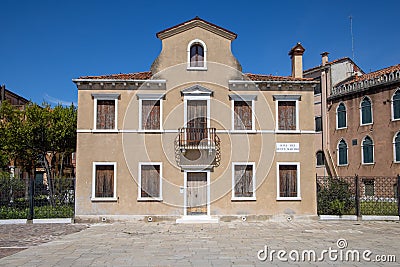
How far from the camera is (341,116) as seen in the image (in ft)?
122

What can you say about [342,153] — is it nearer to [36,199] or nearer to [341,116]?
[341,116]

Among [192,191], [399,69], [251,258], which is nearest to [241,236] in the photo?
[251,258]

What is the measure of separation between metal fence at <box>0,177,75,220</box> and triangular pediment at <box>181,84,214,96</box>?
721 cm

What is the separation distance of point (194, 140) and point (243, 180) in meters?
3.12

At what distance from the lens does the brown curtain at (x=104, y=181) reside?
19.9 meters

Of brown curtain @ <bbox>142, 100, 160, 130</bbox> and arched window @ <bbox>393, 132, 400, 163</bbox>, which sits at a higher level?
brown curtain @ <bbox>142, 100, 160, 130</bbox>

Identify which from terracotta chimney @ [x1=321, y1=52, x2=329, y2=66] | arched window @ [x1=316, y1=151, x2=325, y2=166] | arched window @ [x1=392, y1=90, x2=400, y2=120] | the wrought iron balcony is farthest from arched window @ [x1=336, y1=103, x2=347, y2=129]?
the wrought iron balcony

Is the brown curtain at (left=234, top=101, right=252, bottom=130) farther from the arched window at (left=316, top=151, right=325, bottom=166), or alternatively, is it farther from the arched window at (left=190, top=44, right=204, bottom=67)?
the arched window at (left=316, top=151, right=325, bottom=166)

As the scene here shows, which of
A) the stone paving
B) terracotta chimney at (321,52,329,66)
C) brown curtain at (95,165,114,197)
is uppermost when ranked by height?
terracotta chimney at (321,52,329,66)

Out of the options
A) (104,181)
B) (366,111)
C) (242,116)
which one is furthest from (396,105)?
(104,181)

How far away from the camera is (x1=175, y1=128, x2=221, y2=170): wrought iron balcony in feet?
64.7

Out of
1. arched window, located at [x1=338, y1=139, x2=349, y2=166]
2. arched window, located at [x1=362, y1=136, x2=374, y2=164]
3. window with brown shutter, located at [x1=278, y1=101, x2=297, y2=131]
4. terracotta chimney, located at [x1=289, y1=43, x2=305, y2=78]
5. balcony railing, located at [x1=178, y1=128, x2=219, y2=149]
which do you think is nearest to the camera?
balcony railing, located at [x1=178, y1=128, x2=219, y2=149]

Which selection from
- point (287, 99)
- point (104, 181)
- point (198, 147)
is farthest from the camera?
point (287, 99)

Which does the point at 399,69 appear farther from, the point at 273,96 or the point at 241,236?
the point at 241,236
